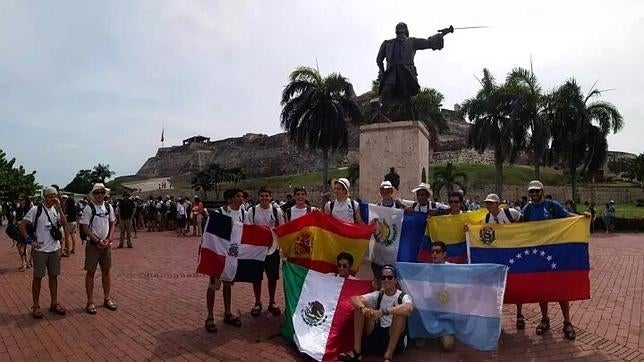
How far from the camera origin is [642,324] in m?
6.30

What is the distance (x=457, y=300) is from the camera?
5406 millimetres

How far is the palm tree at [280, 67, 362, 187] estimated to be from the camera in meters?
29.3

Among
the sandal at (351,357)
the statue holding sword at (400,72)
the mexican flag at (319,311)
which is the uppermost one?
the statue holding sword at (400,72)

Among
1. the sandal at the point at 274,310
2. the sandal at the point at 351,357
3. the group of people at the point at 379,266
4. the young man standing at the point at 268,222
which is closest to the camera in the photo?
the sandal at the point at 351,357

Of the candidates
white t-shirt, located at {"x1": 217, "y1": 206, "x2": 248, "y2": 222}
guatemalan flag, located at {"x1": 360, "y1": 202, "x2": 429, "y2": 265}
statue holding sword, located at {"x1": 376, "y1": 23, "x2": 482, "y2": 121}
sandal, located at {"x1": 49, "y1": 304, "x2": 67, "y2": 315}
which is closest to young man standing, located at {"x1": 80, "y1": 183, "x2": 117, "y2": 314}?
sandal, located at {"x1": 49, "y1": 304, "x2": 67, "y2": 315}

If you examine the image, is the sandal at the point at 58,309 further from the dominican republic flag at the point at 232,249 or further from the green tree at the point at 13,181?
the green tree at the point at 13,181

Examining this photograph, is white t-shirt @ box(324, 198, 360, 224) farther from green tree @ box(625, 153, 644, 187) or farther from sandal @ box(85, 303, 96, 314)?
green tree @ box(625, 153, 644, 187)

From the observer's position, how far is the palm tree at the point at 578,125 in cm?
2738

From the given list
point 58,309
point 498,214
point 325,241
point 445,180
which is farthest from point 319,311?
point 445,180

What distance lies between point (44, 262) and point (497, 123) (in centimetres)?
2833

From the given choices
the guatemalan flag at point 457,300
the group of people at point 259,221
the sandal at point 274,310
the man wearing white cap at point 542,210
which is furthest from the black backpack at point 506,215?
the sandal at point 274,310

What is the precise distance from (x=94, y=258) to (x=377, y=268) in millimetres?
3907

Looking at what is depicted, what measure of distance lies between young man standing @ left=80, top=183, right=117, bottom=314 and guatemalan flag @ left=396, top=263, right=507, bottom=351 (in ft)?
13.7

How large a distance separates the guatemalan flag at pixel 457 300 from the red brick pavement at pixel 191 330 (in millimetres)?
218
